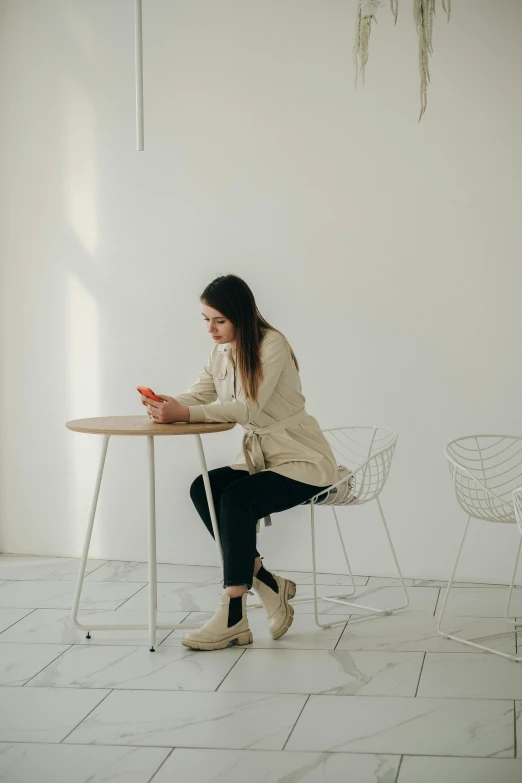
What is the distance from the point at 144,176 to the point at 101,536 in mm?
1603

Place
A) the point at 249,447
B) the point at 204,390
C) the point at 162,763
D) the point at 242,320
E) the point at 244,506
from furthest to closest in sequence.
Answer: the point at 204,390
the point at 249,447
the point at 242,320
the point at 244,506
the point at 162,763

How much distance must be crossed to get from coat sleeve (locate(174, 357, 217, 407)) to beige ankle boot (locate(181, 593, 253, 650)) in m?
0.71

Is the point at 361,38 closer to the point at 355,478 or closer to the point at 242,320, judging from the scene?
the point at 242,320

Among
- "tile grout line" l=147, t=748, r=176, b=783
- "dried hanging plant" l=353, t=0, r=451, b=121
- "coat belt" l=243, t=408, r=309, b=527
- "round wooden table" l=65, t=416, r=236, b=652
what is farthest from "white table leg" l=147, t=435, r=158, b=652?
"dried hanging plant" l=353, t=0, r=451, b=121

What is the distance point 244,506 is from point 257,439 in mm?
284

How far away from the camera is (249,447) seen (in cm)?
329

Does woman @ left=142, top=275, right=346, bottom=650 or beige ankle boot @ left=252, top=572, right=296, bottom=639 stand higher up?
woman @ left=142, top=275, right=346, bottom=650

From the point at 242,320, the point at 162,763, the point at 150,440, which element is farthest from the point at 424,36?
the point at 162,763

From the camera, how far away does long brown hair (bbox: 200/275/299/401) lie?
3.15 meters

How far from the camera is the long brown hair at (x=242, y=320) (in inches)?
124

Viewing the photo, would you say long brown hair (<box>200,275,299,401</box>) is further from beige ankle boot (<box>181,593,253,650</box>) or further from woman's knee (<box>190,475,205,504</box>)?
beige ankle boot (<box>181,593,253,650</box>)

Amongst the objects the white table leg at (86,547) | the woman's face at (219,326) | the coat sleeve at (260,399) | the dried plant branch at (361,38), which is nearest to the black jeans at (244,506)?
the coat sleeve at (260,399)

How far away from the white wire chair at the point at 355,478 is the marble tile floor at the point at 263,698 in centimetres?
10

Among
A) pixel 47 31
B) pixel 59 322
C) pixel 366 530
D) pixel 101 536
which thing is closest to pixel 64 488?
pixel 101 536
